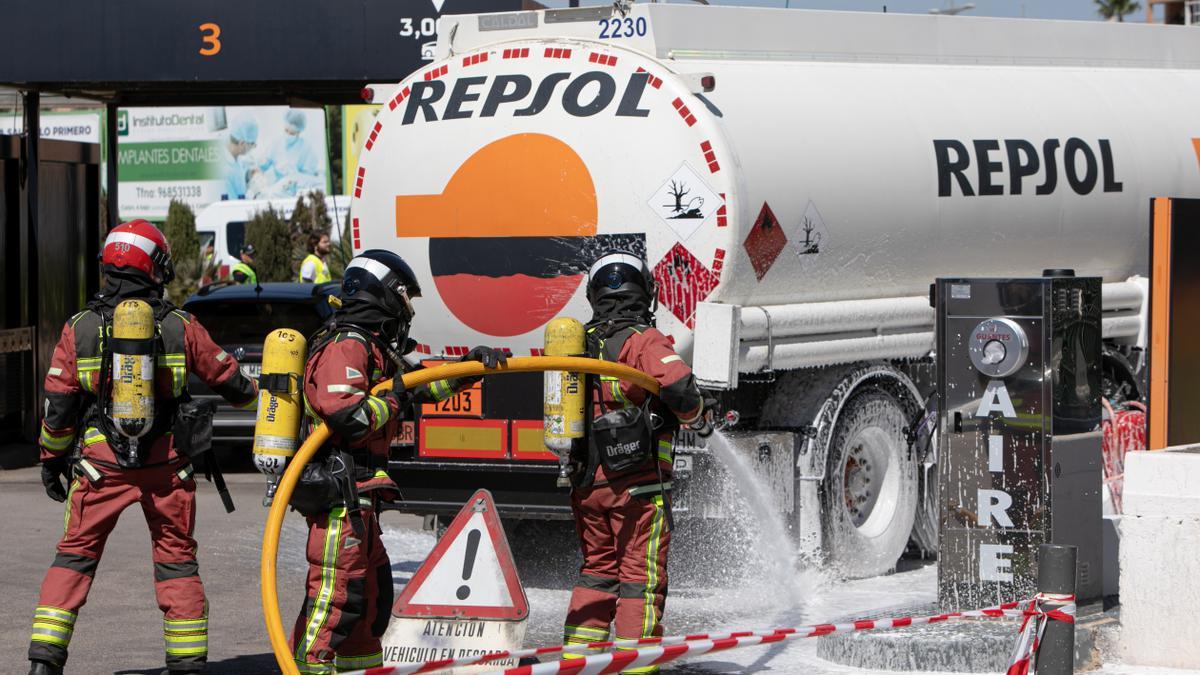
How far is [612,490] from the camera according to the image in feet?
26.0

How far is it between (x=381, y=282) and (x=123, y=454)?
1365 millimetres

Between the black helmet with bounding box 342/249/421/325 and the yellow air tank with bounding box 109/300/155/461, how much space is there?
0.93 metres

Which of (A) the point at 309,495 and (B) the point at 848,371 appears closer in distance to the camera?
(A) the point at 309,495

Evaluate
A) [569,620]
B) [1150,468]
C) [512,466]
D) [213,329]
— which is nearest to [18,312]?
[213,329]

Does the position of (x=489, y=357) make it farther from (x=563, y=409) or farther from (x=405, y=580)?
(x=405, y=580)

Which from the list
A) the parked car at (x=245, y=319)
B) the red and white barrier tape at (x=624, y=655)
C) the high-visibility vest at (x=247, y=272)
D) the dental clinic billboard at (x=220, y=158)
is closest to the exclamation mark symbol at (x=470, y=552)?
the red and white barrier tape at (x=624, y=655)

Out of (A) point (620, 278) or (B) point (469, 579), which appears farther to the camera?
(A) point (620, 278)

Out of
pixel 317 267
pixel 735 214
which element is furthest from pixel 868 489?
pixel 317 267

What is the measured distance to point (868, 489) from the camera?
37.7 feet

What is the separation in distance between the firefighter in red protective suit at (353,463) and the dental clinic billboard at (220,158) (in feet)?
170

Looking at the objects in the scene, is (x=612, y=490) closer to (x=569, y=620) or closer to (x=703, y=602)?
(x=569, y=620)

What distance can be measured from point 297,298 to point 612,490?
8138 mm

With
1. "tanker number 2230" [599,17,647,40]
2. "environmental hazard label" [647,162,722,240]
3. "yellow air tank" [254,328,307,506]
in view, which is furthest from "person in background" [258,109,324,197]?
"yellow air tank" [254,328,307,506]

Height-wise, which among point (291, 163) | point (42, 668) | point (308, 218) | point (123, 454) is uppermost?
point (291, 163)
